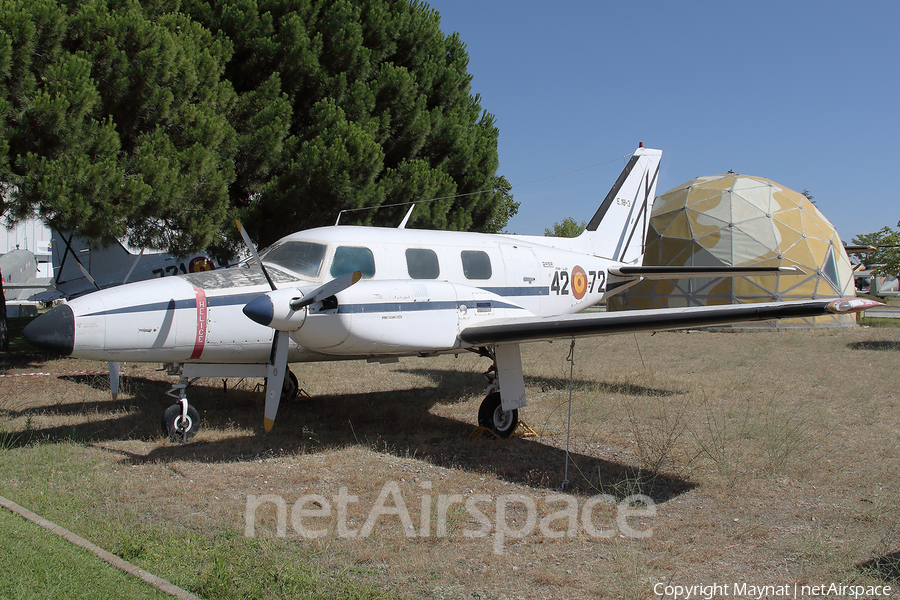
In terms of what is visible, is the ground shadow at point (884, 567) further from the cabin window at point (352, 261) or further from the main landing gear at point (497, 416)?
the cabin window at point (352, 261)

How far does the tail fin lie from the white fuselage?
4098 millimetres

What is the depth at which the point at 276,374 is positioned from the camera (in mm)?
7121

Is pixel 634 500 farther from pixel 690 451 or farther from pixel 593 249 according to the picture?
pixel 593 249

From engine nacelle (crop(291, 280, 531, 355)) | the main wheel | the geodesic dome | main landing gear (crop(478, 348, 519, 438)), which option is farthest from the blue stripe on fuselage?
the geodesic dome

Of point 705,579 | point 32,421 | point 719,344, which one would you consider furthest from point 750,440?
point 719,344

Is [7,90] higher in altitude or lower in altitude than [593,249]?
higher

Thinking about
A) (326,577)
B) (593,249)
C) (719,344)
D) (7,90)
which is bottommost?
(326,577)

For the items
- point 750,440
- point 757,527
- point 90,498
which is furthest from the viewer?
point 750,440

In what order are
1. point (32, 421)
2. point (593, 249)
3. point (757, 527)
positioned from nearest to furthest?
point (757, 527) < point (32, 421) < point (593, 249)

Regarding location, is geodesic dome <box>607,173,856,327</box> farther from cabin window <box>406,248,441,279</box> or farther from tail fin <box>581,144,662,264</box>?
cabin window <box>406,248,441,279</box>

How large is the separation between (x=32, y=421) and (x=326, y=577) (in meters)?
6.63

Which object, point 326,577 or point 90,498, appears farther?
point 90,498

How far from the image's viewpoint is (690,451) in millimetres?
7320

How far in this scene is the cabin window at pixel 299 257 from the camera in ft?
25.2
